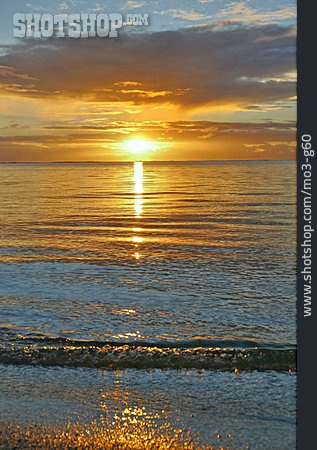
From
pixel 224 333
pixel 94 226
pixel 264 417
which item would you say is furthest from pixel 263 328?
pixel 94 226

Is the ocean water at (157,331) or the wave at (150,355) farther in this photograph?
the wave at (150,355)

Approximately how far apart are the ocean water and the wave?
0.9 inches

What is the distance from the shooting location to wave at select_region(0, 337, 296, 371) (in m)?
8.66

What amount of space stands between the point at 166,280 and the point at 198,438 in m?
8.89
